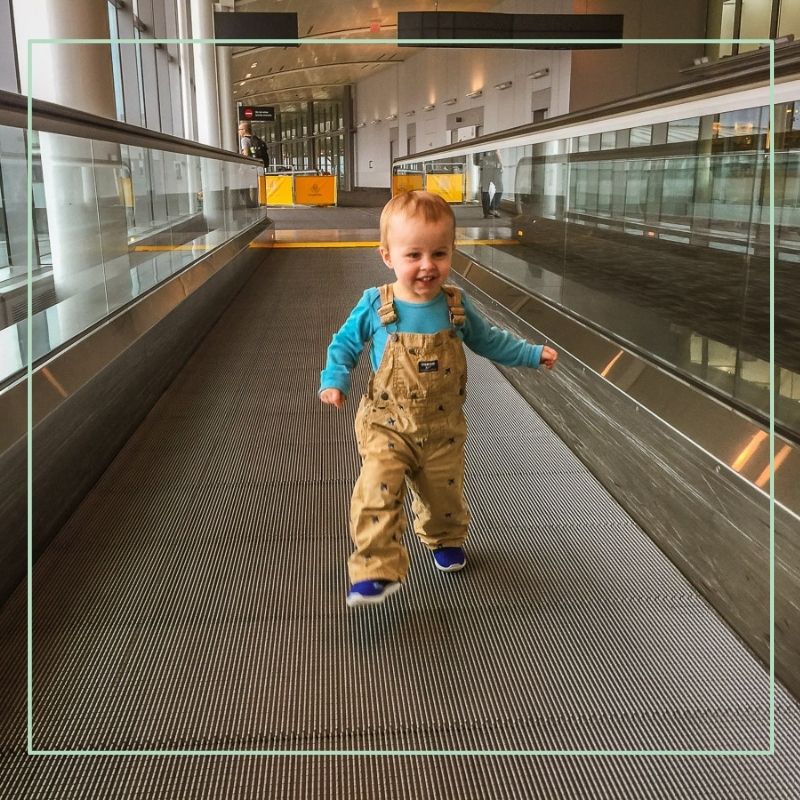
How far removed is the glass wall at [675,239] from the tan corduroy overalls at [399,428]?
89cm

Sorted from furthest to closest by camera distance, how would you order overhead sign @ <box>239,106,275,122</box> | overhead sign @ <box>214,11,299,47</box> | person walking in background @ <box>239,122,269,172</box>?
overhead sign @ <box>239,106,275,122</box> < overhead sign @ <box>214,11,299,47</box> < person walking in background @ <box>239,122,269,172</box>

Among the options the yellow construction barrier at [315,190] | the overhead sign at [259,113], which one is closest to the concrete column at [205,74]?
the yellow construction barrier at [315,190]

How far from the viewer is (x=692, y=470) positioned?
7.76 ft

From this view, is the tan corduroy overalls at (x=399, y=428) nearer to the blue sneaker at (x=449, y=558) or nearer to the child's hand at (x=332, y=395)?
the child's hand at (x=332, y=395)

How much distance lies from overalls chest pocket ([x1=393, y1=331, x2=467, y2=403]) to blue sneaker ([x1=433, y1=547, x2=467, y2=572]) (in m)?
0.51

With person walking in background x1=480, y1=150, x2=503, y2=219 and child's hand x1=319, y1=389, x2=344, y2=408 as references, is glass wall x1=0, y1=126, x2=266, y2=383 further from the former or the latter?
person walking in background x1=480, y1=150, x2=503, y2=219

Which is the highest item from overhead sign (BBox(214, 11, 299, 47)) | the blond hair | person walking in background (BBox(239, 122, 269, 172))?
overhead sign (BBox(214, 11, 299, 47))

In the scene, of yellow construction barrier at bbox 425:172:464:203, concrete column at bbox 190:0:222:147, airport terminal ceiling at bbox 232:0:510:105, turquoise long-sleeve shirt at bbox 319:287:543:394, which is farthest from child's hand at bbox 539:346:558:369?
concrete column at bbox 190:0:222:147

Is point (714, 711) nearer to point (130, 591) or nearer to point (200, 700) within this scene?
point (200, 700)

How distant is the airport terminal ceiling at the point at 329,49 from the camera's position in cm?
2784

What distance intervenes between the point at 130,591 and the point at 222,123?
27409mm

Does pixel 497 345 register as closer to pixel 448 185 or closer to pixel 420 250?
pixel 420 250

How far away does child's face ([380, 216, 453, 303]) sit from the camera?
2.07m

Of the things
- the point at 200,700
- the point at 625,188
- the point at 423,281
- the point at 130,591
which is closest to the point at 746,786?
the point at 200,700
